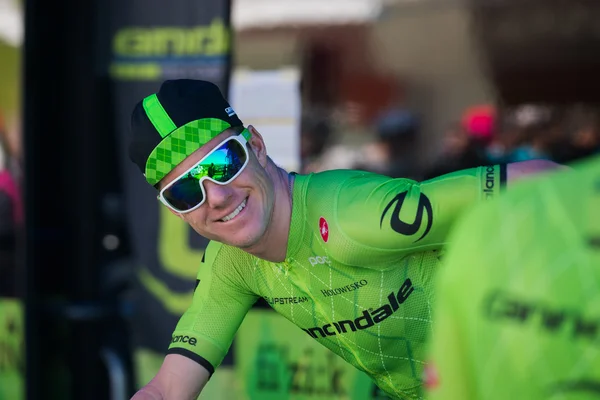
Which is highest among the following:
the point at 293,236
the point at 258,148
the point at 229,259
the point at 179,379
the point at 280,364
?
the point at 258,148

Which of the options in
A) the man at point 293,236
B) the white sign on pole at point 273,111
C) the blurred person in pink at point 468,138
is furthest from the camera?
the blurred person in pink at point 468,138

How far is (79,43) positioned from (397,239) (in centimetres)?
279

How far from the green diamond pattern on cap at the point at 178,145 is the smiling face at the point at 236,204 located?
0.6 inches

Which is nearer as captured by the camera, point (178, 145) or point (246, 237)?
point (178, 145)

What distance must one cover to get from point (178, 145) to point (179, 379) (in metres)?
0.62

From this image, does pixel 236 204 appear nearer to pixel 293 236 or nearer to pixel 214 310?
pixel 293 236

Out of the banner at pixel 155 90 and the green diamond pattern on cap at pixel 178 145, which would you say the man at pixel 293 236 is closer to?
the green diamond pattern on cap at pixel 178 145

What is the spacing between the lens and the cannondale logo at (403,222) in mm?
2066

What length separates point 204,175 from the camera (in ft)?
7.16

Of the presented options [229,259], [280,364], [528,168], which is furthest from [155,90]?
[528,168]

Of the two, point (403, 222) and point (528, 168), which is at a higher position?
point (528, 168)

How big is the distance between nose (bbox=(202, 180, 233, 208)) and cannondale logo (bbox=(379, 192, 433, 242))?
400mm

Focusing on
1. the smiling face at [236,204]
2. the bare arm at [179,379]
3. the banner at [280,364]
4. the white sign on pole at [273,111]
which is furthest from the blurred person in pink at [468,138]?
the bare arm at [179,379]

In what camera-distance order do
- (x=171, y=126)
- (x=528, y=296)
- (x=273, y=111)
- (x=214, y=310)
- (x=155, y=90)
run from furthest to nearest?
(x=273, y=111) < (x=155, y=90) < (x=214, y=310) < (x=171, y=126) < (x=528, y=296)
